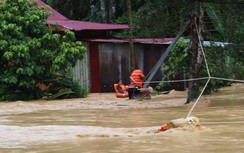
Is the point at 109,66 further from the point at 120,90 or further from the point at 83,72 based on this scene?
the point at 120,90

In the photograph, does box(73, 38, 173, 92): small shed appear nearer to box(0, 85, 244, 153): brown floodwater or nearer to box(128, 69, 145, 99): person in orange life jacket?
box(128, 69, 145, 99): person in orange life jacket

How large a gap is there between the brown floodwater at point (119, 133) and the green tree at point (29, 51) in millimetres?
4206

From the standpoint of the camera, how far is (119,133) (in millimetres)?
8047

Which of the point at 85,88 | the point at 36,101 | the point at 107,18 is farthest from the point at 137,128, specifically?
the point at 107,18

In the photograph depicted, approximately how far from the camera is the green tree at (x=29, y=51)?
52.3 feet

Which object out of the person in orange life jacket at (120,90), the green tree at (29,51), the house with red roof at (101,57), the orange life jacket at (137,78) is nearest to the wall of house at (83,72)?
the house with red roof at (101,57)

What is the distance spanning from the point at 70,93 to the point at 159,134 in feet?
30.6

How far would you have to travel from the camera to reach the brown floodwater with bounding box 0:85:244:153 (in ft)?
22.0

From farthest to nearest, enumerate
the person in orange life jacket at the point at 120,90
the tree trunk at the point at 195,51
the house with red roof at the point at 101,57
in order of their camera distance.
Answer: the house with red roof at the point at 101,57 < the person in orange life jacket at the point at 120,90 < the tree trunk at the point at 195,51

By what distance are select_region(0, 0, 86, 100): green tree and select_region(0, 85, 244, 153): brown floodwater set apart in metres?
4.21

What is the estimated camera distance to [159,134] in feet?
25.7

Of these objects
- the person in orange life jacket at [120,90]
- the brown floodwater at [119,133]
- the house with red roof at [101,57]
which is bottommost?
the brown floodwater at [119,133]

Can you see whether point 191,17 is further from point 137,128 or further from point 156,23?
point 137,128

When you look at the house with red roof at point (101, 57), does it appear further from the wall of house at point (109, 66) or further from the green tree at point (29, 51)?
the green tree at point (29, 51)
